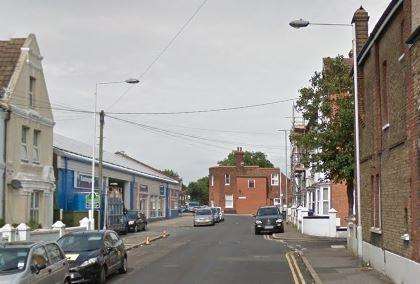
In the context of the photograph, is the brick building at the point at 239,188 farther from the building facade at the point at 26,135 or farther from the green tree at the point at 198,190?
the building facade at the point at 26,135

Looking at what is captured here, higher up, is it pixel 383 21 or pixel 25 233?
pixel 383 21

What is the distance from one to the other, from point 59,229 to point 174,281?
41.2 ft

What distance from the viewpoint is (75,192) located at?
140 feet

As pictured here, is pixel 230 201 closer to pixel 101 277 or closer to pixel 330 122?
pixel 330 122

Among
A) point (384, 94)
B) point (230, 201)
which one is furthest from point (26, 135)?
point (230, 201)

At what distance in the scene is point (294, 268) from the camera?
2142 centimetres

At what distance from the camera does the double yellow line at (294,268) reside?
59.7ft

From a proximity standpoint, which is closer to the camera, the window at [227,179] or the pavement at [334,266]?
the pavement at [334,266]

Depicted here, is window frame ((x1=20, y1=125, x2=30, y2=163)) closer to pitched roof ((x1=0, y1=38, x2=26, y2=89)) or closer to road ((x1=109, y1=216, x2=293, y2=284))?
pitched roof ((x1=0, y1=38, x2=26, y2=89))

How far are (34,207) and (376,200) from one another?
19378 millimetres

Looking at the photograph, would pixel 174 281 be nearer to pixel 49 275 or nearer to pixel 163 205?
pixel 49 275

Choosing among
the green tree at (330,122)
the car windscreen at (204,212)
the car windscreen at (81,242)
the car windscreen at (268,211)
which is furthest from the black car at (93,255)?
the car windscreen at (204,212)

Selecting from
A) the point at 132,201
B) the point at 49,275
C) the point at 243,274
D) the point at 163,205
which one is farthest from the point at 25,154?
the point at 163,205

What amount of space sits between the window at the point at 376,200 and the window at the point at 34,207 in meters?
18.8
